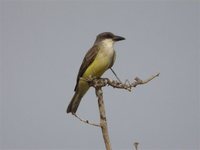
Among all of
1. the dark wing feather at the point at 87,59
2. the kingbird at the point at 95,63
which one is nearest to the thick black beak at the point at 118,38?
the kingbird at the point at 95,63

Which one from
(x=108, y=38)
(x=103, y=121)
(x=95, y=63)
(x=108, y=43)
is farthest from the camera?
(x=108, y=38)

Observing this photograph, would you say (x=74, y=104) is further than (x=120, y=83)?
Yes

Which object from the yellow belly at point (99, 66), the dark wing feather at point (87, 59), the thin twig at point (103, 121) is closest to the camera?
the thin twig at point (103, 121)

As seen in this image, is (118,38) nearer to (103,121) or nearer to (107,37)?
(107,37)

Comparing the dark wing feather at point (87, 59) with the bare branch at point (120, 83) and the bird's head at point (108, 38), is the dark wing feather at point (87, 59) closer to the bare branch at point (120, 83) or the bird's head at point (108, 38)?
the bird's head at point (108, 38)

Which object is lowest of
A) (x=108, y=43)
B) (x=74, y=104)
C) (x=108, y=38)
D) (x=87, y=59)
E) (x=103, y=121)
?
(x=103, y=121)

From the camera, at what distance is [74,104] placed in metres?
8.66

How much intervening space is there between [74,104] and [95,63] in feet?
3.05

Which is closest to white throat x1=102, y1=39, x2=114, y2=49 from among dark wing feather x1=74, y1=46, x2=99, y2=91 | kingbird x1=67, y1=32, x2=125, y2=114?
kingbird x1=67, y1=32, x2=125, y2=114

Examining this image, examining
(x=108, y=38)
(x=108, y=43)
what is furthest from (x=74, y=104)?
(x=108, y=38)

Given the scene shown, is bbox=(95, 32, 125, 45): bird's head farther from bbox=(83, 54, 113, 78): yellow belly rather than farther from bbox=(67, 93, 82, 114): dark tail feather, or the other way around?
bbox=(67, 93, 82, 114): dark tail feather

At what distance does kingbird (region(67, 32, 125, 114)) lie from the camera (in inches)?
330

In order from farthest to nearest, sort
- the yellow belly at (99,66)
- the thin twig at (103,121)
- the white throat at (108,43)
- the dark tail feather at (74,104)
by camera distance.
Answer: the white throat at (108,43)
the dark tail feather at (74,104)
the yellow belly at (99,66)
the thin twig at (103,121)

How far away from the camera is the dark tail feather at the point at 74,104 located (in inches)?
332
